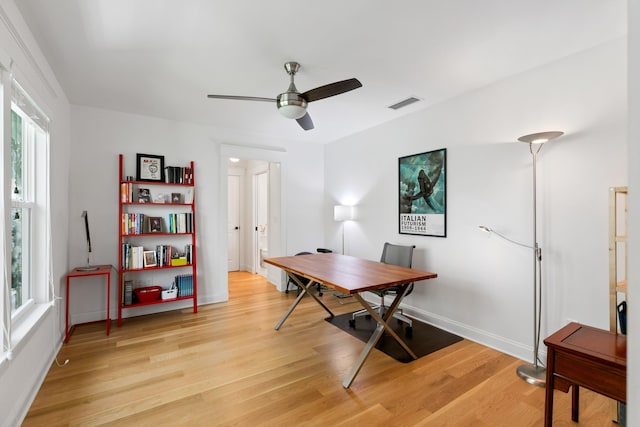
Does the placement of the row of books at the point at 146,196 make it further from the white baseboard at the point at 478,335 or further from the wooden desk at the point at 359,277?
the white baseboard at the point at 478,335

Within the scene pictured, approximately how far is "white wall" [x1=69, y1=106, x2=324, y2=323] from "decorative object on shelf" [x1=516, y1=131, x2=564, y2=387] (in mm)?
3331

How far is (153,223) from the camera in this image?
12.3 ft

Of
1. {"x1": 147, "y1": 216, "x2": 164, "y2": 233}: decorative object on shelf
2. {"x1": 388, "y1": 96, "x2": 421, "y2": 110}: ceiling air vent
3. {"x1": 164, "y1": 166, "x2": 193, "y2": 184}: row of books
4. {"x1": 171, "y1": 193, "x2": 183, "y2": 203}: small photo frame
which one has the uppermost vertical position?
{"x1": 388, "y1": 96, "x2": 421, "y2": 110}: ceiling air vent

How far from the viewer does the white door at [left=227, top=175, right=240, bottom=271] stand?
21.8 ft

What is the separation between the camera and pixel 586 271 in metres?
2.29

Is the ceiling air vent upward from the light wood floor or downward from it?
upward

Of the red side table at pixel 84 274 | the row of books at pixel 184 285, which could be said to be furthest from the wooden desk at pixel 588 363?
the row of books at pixel 184 285

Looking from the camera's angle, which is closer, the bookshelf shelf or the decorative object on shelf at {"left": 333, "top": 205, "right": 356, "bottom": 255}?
the bookshelf shelf

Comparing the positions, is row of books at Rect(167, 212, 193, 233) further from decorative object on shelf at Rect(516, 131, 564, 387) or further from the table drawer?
the table drawer

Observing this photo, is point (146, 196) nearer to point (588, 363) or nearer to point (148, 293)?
point (148, 293)

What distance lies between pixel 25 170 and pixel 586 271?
434 cm

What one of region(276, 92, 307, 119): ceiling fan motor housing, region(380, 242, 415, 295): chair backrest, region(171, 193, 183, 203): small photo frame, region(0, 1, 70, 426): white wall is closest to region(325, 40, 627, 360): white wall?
region(380, 242, 415, 295): chair backrest

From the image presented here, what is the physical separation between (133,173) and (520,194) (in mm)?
4212

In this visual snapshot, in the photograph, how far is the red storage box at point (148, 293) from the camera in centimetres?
360
